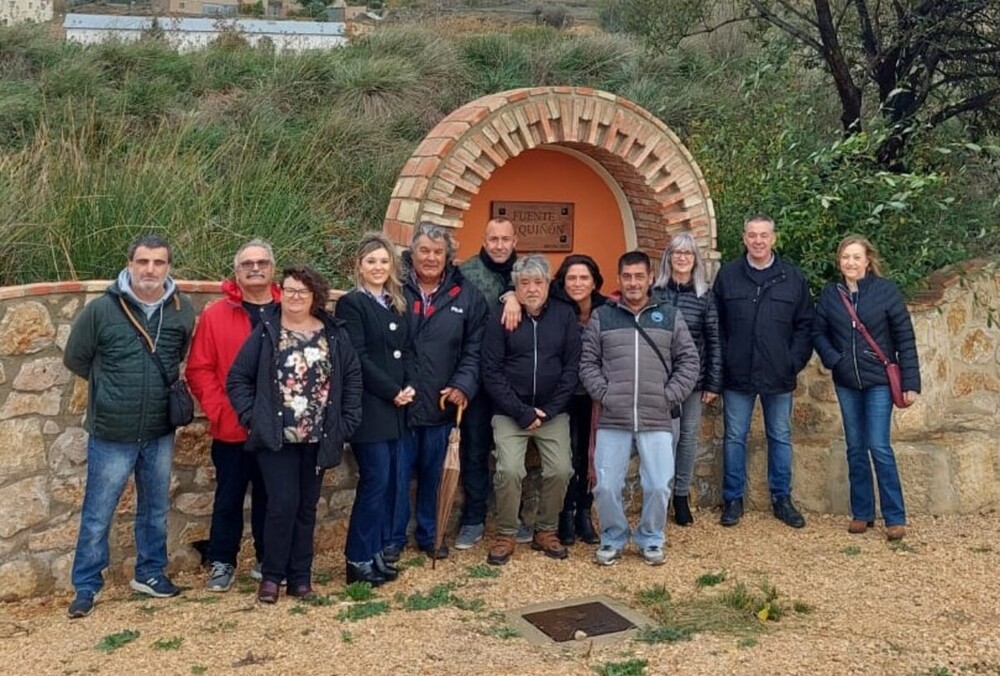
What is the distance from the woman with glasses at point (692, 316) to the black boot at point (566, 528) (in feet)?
2.51

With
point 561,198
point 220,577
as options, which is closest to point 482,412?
point 220,577

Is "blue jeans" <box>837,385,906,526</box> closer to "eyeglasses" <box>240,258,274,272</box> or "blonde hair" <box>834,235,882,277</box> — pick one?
"blonde hair" <box>834,235,882,277</box>

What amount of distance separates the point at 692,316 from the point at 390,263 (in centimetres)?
187

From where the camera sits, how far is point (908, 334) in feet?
18.2

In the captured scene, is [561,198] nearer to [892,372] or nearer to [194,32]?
[892,372]

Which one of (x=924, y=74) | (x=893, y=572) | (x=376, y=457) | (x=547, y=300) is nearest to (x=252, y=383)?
(x=376, y=457)

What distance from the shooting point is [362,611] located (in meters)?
4.47

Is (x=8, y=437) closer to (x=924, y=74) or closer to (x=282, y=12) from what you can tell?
(x=924, y=74)

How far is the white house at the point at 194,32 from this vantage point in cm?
1209

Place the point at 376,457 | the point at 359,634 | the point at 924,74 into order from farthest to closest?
the point at 924,74 → the point at 376,457 → the point at 359,634

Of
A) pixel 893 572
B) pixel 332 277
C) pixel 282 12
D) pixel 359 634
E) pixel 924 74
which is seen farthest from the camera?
pixel 282 12

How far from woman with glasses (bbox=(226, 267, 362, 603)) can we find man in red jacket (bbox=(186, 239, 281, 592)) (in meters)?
0.16

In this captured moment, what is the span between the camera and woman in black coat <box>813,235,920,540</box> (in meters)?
5.58

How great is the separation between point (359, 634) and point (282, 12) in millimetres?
23553
